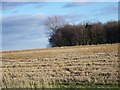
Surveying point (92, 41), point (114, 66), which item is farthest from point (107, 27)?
point (114, 66)

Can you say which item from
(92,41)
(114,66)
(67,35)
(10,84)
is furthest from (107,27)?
(10,84)

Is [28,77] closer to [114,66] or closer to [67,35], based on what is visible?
[114,66]

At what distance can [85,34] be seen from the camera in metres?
77.6

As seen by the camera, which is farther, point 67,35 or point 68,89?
point 67,35

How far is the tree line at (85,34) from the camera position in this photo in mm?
71625

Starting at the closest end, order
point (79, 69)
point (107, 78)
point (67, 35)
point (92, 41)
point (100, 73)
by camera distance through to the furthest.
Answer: point (107, 78), point (100, 73), point (79, 69), point (92, 41), point (67, 35)

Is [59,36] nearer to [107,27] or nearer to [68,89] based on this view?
[107,27]

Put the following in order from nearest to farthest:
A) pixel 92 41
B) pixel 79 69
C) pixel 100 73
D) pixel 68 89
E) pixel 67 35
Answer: pixel 68 89 < pixel 100 73 < pixel 79 69 < pixel 92 41 < pixel 67 35

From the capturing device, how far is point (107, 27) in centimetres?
7519

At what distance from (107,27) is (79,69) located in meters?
55.0

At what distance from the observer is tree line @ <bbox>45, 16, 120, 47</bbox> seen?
235 ft

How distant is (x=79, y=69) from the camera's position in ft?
69.2

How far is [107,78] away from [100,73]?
1.50 m

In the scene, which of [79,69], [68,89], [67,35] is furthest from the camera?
[67,35]
